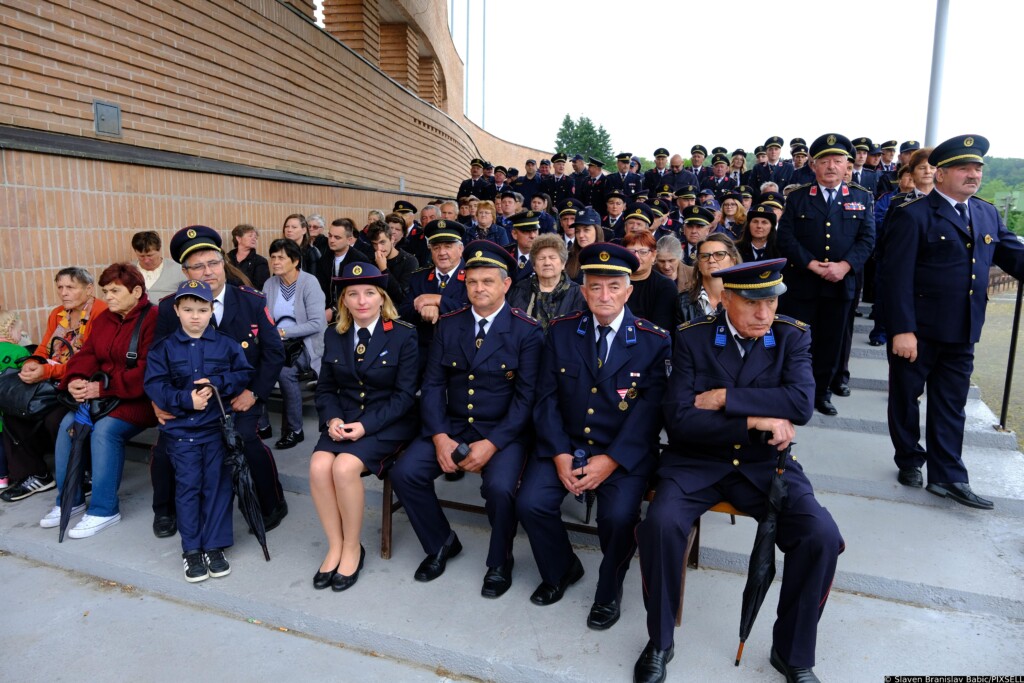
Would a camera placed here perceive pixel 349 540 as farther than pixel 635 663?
Yes

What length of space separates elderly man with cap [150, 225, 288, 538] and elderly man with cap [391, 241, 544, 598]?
1.04 m

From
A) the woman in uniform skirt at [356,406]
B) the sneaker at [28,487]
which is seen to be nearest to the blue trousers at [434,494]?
the woman in uniform skirt at [356,406]

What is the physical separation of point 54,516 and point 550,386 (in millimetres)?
3120

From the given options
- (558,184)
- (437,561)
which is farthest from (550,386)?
(558,184)

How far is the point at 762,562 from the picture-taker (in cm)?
251

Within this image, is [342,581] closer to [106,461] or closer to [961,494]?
[106,461]

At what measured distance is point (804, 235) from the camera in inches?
197

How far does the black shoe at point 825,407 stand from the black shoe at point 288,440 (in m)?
3.94

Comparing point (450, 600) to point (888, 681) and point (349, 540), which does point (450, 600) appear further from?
point (888, 681)

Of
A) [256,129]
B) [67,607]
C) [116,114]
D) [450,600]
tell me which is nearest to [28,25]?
[116,114]

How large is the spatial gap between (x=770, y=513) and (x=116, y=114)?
5758 mm

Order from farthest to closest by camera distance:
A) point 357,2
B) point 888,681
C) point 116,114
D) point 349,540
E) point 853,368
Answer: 1. point 357,2
2. point 853,368
3. point 116,114
4. point 349,540
5. point 888,681

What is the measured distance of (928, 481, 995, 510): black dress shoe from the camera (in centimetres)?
367

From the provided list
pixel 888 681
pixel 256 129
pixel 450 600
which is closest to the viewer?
pixel 888 681
